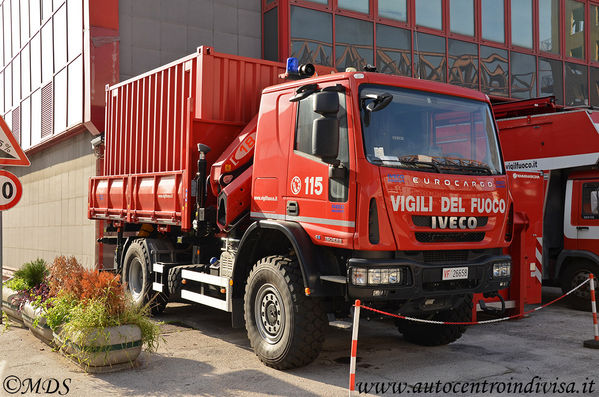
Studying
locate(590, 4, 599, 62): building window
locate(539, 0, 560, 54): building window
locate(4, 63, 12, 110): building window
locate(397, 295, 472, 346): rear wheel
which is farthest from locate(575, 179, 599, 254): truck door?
locate(4, 63, 12, 110): building window

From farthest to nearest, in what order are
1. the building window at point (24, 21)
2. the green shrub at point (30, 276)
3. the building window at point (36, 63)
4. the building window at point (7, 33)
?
the building window at point (7, 33), the building window at point (24, 21), the building window at point (36, 63), the green shrub at point (30, 276)

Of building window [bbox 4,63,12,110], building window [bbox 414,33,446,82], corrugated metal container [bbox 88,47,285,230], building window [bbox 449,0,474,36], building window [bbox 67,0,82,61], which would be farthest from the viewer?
building window [bbox 4,63,12,110]

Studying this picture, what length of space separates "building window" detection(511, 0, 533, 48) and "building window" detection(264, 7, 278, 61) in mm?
7407

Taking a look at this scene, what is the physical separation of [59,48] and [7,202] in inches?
383

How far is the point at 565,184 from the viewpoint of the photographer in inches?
426

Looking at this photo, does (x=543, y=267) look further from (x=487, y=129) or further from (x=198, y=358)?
(x=198, y=358)

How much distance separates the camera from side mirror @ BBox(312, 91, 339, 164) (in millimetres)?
5543

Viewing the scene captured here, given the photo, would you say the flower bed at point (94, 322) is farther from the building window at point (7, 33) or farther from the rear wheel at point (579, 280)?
the building window at point (7, 33)

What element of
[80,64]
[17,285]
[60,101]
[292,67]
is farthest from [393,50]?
[17,285]

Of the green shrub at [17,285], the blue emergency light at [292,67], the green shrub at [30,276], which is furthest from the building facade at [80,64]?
the blue emergency light at [292,67]

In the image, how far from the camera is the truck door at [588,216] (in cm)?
1016

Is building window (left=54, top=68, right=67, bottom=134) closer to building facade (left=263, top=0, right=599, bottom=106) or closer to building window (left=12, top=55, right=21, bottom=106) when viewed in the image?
building window (left=12, top=55, right=21, bottom=106)

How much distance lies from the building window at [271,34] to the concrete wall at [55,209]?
4.78 m

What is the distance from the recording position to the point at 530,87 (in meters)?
18.3
